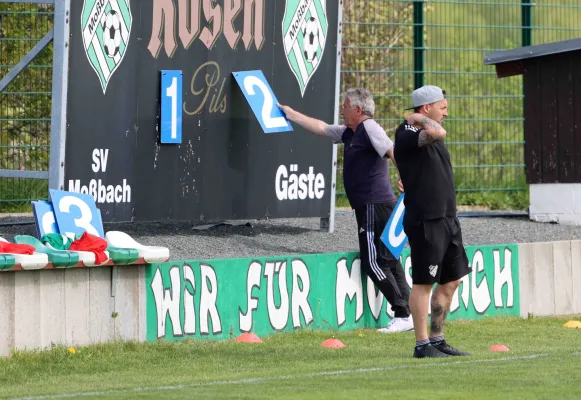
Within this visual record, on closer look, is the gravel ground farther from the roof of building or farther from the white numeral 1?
the roof of building

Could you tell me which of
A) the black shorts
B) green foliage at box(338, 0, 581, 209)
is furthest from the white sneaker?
green foliage at box(338, 0, 581, 209)

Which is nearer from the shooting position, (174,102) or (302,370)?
(302,370)

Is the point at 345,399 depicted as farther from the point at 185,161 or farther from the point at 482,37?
the point at 482,37

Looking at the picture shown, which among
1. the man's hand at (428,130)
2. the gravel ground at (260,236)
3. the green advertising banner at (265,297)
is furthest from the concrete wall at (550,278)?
the man's hand at (428,130)

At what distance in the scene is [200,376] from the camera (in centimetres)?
916

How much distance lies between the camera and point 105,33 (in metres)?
11.9

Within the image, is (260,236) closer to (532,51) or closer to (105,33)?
(105,33)

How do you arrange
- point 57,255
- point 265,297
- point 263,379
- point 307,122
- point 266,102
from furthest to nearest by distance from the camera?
point 266,102, point 307,122, point 265,297, point 57,255, point 263,379

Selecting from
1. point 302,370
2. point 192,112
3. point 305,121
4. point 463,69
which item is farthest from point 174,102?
point 463,69

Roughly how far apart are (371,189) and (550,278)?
330 centimetres

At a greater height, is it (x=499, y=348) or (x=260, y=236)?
(x=260, y=236)

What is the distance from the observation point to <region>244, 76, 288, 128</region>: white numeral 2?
13.0 meters

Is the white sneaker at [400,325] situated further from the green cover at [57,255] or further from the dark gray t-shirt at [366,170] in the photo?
the green cover at [57,255]

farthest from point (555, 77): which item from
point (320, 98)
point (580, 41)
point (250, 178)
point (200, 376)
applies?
point (200, 376)
